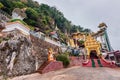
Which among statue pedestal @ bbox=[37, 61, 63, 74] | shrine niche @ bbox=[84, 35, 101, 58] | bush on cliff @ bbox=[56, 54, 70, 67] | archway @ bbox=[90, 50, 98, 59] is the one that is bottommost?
statue pedestal @ bbox=[37, 61, 63, 74]

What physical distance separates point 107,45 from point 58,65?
1566 centimetres

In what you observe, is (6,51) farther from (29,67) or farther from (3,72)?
(29,67)

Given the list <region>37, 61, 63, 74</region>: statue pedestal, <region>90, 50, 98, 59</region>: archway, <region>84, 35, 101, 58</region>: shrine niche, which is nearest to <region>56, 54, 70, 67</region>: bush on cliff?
<region>37, 61, 63, 74</region>: statue pedestal

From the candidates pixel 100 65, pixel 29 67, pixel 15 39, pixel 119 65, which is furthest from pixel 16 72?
pixel 119 65

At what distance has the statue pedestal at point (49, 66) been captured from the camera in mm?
12766

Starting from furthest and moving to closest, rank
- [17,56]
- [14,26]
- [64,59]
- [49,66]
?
1. [64,59]
2. [49,66]
3. [14,26]
4. [17,56]

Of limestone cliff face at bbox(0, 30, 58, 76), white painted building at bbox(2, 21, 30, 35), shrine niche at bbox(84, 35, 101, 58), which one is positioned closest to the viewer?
limestone cliff face at bbox(0, 30, 58, 76)

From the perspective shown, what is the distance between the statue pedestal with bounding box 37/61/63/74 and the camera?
1277 centimetres

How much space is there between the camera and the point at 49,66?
13.6m

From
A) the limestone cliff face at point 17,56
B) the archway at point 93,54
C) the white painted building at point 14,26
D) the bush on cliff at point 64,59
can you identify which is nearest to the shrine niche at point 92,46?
the archway at point 93,54

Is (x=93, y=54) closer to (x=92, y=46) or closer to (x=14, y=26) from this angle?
(x=92, y=46)

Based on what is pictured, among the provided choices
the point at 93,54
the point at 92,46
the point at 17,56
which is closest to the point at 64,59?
the point at 17,56

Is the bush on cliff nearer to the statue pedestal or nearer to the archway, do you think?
the statue pedestal

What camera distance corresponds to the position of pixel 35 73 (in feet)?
39.9
